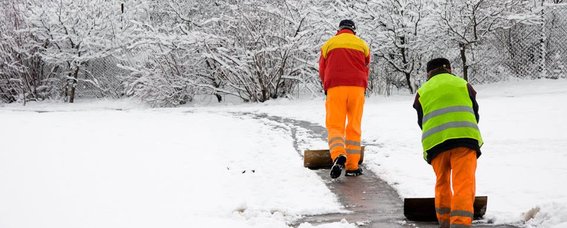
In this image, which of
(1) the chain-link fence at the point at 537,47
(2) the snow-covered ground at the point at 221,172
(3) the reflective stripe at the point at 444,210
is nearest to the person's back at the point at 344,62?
(2) the snow-covered ground at the point at 221,172

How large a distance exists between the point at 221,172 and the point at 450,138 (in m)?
2.84

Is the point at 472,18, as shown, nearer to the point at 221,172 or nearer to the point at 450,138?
the point at 221,172

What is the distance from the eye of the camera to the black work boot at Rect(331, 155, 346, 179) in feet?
16.8

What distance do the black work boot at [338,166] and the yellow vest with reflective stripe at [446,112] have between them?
1525mm

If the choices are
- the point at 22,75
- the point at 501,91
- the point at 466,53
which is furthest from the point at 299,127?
the point at 22,75

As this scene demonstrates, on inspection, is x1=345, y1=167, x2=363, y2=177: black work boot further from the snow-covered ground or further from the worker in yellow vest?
the worker in yellow vest

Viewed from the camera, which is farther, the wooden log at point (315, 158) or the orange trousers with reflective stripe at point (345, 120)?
the wooden log at point (315, 158)

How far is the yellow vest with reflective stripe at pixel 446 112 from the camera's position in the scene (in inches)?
138

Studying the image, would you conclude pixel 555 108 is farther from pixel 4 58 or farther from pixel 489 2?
pixel 4 58

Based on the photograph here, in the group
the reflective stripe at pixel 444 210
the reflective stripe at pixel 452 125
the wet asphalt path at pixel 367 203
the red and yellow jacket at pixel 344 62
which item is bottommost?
the wet asphalt path at pixel 367 203

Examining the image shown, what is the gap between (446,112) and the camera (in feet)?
11.7

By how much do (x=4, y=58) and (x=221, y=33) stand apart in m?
9.98

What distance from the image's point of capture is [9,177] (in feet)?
15.3

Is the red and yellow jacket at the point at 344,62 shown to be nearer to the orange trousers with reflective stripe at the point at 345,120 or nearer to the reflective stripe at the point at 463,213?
the orange trousers with reflective stripe at the point at 345,120
